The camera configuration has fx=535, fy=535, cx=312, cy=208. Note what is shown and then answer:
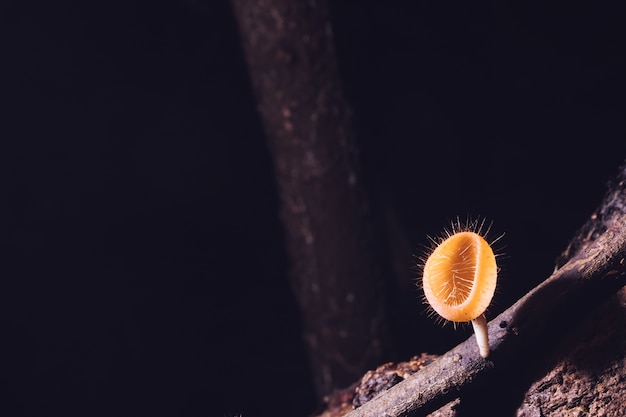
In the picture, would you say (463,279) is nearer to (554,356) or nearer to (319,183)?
(554,356)

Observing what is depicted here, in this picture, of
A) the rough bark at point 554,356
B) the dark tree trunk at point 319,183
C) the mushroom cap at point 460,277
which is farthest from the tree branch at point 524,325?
the dark tree trunk at point 319,183

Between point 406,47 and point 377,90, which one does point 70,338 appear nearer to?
point 377,90

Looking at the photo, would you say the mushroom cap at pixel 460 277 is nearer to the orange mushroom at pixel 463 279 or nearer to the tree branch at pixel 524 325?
the orange mushroom at pixel 463 279

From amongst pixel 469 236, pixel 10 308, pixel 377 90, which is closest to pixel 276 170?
pixel 377 90

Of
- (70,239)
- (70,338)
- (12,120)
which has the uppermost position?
(12,120)

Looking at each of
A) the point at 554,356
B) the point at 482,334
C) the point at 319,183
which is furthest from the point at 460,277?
the point at 319,183

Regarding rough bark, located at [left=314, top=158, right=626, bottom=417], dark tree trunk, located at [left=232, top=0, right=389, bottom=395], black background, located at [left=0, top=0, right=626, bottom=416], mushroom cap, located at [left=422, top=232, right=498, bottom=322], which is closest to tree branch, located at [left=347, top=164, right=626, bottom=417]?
rough bark, located at [left=314, top=158, right=626, bottom=417]

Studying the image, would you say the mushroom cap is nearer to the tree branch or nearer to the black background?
the tree branch
